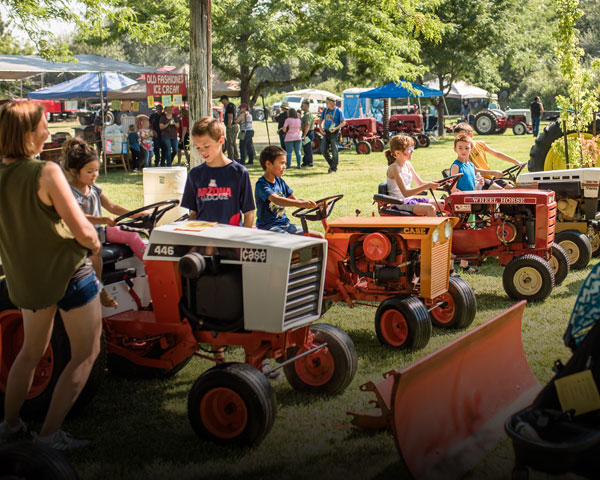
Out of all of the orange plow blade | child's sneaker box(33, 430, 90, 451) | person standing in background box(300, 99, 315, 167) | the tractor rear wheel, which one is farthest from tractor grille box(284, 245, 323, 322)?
the tractor rear wheel

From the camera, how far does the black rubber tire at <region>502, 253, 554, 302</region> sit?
22.9ft

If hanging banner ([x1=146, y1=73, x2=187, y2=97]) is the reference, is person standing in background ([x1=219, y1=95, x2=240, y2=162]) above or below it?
below

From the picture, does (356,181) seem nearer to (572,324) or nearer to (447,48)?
(572,324)

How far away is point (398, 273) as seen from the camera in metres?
5.88

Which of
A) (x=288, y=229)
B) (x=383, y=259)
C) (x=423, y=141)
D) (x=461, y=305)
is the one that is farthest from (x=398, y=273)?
(x=423, y=141)

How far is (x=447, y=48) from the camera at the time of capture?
103 ft

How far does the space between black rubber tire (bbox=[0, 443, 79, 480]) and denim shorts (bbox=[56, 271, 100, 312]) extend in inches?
36.6

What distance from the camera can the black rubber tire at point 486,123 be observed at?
1356 inches

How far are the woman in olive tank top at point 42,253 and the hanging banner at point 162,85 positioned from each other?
11.5m

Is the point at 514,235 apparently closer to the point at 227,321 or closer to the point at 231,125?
the point at 227,321

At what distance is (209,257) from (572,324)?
1.93 metres

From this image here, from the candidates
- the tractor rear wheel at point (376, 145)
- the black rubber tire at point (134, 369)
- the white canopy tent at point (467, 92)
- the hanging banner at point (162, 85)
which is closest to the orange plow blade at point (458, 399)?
the black rubber tire at point (134, 369)

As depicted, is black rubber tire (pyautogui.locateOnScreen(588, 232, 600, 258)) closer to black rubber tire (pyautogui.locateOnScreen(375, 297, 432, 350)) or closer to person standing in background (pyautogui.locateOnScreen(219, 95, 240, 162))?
black rubber tire (pyautogui.locateOnScreen(375, 297, 432, 350))

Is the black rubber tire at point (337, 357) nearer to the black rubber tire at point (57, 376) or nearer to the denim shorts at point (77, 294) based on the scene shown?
the black rubber tire at point (57, 376)
